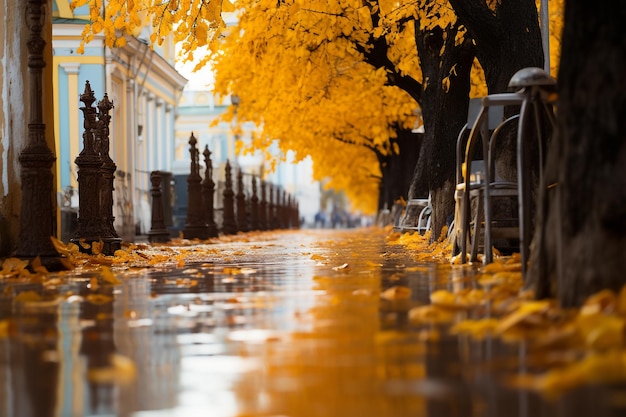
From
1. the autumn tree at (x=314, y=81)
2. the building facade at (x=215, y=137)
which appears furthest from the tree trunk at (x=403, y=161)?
the building facade at (x=215, y=137)

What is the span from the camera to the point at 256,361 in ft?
13.9

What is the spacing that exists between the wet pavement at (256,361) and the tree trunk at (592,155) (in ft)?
2.16

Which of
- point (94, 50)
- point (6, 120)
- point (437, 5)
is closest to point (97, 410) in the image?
point (6, 120)

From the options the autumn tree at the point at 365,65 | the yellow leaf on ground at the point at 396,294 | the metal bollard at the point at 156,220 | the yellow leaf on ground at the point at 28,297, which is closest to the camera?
the yellow leaf on ground at the point at 396,294

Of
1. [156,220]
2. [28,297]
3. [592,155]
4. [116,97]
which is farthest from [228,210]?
[592,155]

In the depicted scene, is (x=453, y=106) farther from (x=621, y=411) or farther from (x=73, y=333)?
(x=621, y=411)

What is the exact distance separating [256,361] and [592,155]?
181cm

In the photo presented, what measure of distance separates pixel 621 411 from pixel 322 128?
32.0 m

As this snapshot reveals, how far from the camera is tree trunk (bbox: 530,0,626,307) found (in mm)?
4887

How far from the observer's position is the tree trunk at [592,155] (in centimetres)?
489

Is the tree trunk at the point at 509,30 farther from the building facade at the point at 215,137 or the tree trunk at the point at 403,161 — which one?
the building facade at the point at 215,137

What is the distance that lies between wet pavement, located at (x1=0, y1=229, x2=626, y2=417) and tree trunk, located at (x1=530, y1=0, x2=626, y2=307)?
2.16ft

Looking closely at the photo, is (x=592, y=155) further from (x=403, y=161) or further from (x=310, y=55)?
(x=403, y=161)

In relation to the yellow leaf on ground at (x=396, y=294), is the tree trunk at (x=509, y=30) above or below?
above
